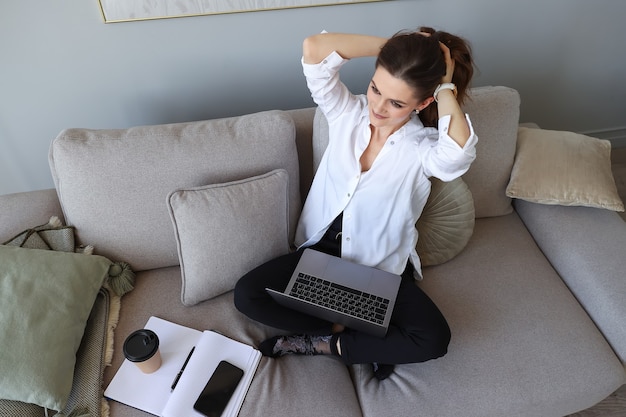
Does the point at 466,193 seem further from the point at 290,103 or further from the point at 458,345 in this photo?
the point at 290,103

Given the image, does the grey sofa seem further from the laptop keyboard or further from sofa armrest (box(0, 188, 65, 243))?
the laptop keyboard

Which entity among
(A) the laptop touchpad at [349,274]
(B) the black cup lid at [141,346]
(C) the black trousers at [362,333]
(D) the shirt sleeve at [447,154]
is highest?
(D) the shirt sleeve at [447,154]

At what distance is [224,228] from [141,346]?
395mm

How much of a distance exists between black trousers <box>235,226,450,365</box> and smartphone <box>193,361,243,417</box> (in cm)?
17

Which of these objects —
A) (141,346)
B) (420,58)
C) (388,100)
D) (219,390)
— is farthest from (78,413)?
(420,58)

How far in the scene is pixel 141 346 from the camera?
3.82 feet

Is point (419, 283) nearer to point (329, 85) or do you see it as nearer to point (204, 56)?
point (329, 85)

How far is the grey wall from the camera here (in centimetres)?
152

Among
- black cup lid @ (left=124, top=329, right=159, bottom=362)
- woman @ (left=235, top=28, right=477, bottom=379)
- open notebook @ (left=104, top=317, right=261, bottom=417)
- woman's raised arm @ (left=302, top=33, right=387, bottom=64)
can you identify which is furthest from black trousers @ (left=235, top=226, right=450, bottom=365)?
woman's raised arm @ (left=302, top=33, right=387, bottom=64)

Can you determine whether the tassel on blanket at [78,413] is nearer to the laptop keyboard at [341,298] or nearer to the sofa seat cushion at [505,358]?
the laptop keyboard at [341,298]

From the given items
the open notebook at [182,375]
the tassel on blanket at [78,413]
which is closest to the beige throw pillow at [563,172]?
the open notebook at [182,375]

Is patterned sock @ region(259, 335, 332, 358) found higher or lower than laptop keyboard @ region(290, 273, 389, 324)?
lower

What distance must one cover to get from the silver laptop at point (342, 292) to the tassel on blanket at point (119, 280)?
0.48 m

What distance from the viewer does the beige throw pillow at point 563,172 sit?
150 cm
